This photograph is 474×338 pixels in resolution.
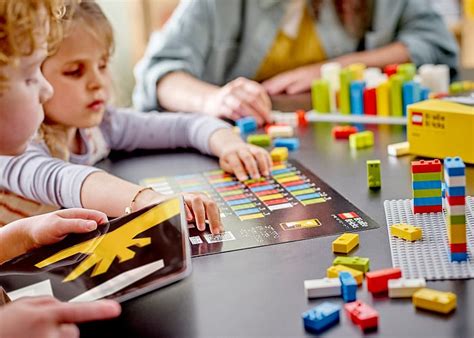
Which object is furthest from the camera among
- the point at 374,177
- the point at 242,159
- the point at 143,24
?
the point at 143,24

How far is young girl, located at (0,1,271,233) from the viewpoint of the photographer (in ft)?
3.53

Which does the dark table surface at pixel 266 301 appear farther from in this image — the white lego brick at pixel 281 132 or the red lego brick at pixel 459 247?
the white lego brick at pixel 281 132

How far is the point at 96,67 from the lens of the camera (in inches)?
49.6

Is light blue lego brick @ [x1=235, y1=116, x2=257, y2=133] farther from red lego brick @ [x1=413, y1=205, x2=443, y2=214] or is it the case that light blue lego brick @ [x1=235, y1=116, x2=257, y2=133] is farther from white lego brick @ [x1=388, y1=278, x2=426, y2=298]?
white lego brick @ [x1=388, y1=278, x2=426, y2=298]

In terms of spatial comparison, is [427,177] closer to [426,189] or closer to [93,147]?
[426,189]

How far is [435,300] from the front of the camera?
70 centimetres

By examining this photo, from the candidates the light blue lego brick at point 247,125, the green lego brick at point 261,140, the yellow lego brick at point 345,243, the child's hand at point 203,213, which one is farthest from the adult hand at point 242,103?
the yellow lego brick at point 345,243

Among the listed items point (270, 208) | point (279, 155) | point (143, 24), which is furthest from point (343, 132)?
point (143, 24)

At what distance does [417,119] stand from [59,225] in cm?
61

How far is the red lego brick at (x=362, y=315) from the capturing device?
678mm

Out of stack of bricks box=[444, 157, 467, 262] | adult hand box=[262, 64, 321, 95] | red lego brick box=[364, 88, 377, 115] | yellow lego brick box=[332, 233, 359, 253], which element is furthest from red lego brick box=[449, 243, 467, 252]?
adult hand box=[262, 64, 321, 95]

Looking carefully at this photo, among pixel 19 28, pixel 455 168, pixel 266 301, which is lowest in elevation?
pixel 266 301

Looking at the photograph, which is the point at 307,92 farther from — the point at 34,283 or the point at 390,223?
the point at 34,283

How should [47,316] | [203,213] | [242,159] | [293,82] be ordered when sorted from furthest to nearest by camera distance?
1. [293,82]
2. [242,159]
3. [203,213]
4. [47,316]
